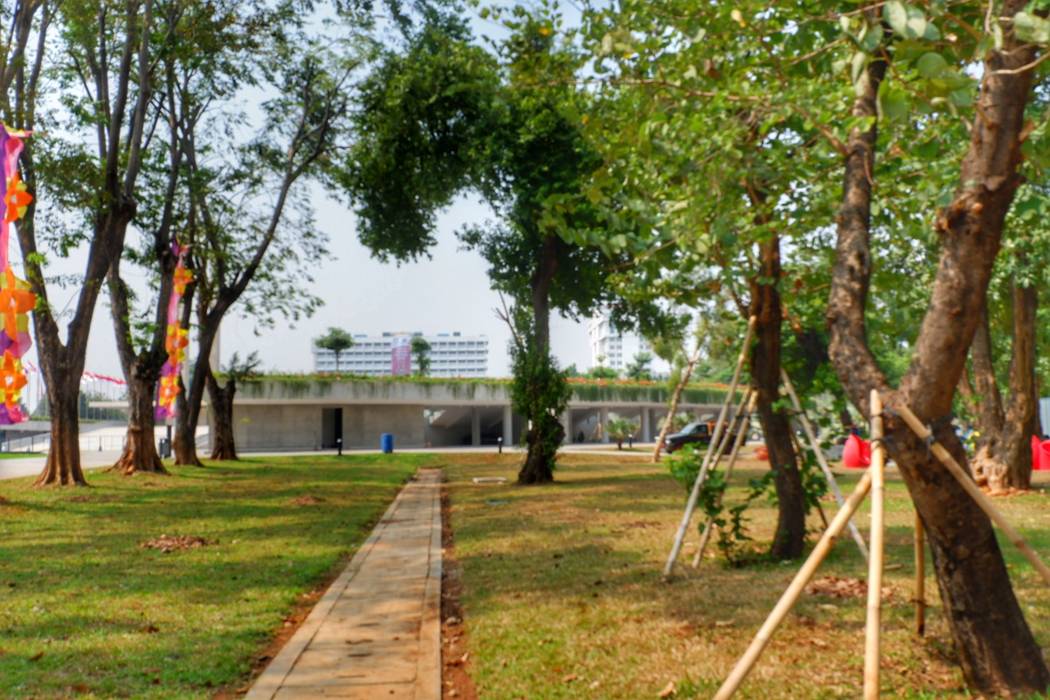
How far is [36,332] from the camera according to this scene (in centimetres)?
2008

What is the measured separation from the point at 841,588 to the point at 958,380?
139 inches

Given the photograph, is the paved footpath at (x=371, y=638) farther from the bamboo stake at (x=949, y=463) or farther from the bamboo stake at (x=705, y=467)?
the bamboo stake at (x=949, y=463)

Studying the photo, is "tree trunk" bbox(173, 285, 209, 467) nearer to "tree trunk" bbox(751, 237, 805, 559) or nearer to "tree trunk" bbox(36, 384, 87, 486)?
"tree trunk" bbox(36, 384, 87, 486)

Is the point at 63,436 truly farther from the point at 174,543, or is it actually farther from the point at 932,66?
the point at 932,66

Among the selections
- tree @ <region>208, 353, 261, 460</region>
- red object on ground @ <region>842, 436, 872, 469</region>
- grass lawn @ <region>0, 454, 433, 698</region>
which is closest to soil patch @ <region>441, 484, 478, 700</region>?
grass lawn @ <region>0, 454, 433, 698</region>

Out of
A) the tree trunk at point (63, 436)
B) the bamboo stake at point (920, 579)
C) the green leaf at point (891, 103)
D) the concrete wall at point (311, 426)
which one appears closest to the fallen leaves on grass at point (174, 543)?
the bamboo stake at point (920, 579)

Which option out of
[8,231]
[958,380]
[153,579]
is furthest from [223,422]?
[958,380]

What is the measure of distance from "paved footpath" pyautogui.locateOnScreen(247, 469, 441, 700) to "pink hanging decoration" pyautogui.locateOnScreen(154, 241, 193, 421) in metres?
16.8

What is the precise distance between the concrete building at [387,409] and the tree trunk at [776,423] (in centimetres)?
3800

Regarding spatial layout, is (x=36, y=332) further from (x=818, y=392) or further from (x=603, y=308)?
(x=818, y=392)

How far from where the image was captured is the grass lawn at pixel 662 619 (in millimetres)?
5262

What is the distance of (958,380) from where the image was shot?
444 cm

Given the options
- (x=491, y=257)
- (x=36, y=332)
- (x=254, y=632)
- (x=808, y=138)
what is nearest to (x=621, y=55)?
(x=808, y=138)

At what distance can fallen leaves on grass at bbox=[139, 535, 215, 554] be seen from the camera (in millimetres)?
11039
